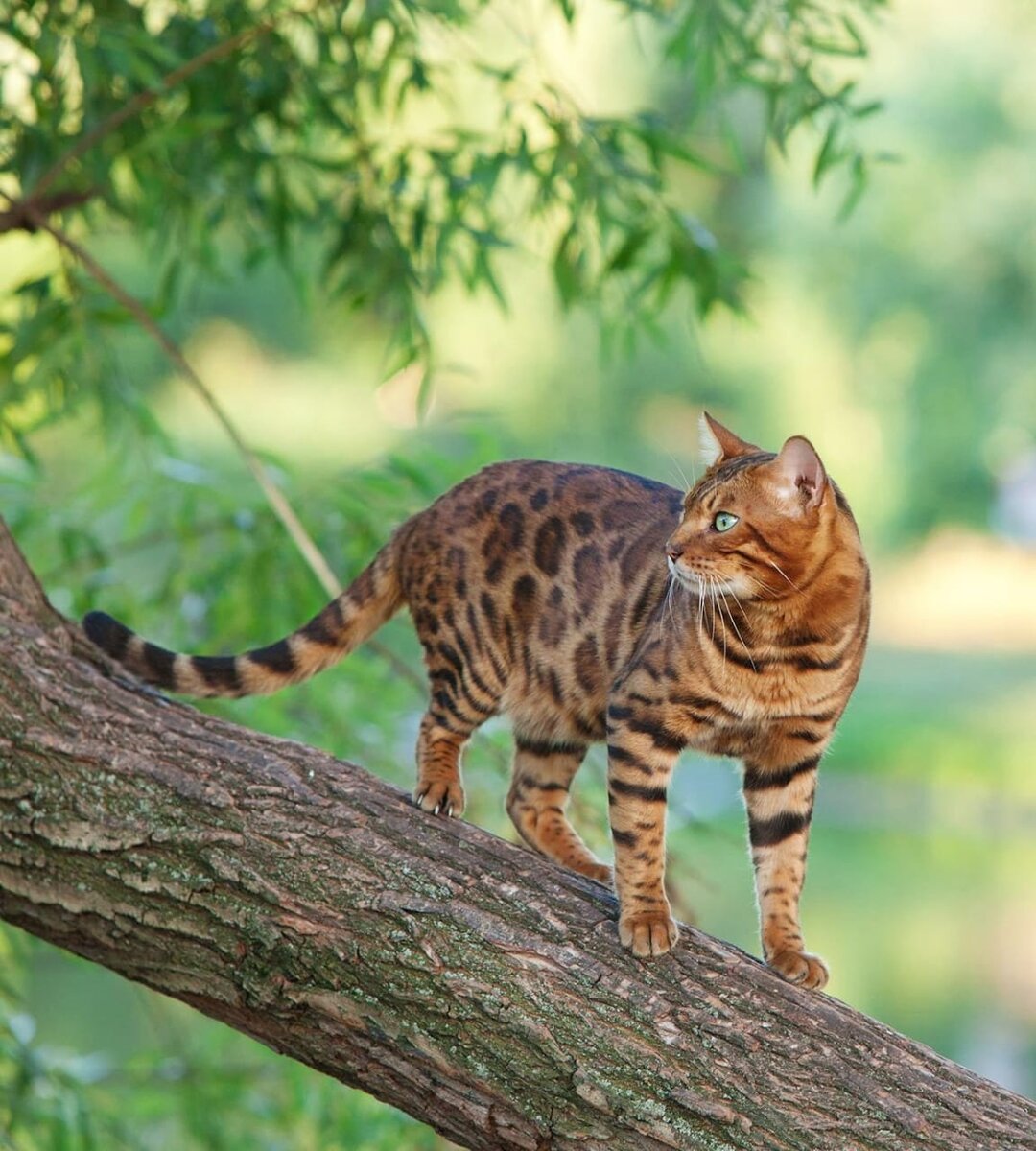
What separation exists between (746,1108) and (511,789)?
98 centimetres

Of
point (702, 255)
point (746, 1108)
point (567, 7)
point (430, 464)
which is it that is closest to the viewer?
point (746, 1108)

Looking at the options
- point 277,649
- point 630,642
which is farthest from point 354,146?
point 630,642

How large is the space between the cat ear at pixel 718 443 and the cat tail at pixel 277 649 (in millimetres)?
589

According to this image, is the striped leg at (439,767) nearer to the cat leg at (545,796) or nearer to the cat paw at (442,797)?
the cat paw at (442,797)

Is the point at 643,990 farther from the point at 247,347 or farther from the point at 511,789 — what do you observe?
the point at 247,347

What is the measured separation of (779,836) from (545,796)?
517 mm

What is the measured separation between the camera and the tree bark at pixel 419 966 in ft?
6.30

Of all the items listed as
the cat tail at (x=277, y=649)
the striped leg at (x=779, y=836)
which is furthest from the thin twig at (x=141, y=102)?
the striped leg at (x=779, y=836)

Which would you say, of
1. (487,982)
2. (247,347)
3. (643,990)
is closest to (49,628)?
(487,982)

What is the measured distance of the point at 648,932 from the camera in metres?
2.07

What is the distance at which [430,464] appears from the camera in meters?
3.57

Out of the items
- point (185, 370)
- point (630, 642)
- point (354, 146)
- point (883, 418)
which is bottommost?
point (630, 642)

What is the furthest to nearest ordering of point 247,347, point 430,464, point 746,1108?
point 247,347
point 430,464
point 746,1108

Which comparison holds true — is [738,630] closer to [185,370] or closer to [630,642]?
[630,642]
